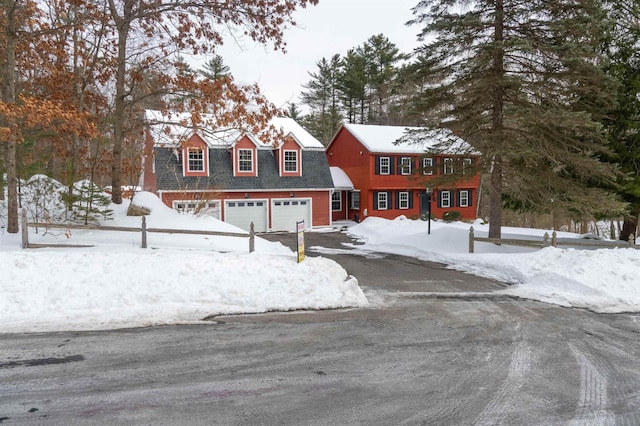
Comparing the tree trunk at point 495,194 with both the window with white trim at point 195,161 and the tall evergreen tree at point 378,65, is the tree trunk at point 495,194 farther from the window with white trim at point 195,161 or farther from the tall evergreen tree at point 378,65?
the tall evergreen tree at point 378,65

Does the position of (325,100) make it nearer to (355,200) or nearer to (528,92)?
(355,200)

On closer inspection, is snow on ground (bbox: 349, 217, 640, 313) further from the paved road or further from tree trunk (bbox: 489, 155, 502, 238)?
the paved road

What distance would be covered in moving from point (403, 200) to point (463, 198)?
5338 mm

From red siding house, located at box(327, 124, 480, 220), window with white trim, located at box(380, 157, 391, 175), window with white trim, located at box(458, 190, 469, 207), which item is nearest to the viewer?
red siding house, located at box(327, 124, 480, 220)

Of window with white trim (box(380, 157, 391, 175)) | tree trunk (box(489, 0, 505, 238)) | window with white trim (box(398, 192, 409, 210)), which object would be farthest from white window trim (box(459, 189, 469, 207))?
tree trunk (box(489, 0, 505, 238))

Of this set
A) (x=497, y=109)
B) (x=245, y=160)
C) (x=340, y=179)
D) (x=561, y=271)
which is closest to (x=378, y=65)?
(x=340, y=179)

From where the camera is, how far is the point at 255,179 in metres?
24.6

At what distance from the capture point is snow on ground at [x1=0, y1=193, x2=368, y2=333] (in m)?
7.01

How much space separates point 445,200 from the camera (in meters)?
31.1

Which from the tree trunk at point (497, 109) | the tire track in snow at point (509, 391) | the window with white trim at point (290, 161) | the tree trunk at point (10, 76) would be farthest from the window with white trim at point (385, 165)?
the tire track in snow at point (509, 391)

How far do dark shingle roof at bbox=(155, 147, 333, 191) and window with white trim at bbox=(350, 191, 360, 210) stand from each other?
4.11 metres

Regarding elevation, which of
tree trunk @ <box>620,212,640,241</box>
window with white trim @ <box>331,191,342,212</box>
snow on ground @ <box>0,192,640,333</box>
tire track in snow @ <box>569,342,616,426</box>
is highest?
window with white trim @ <box>331,191,342,212</box>

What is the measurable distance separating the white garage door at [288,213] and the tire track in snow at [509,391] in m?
20.0

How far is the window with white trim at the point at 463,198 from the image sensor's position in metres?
31.5
